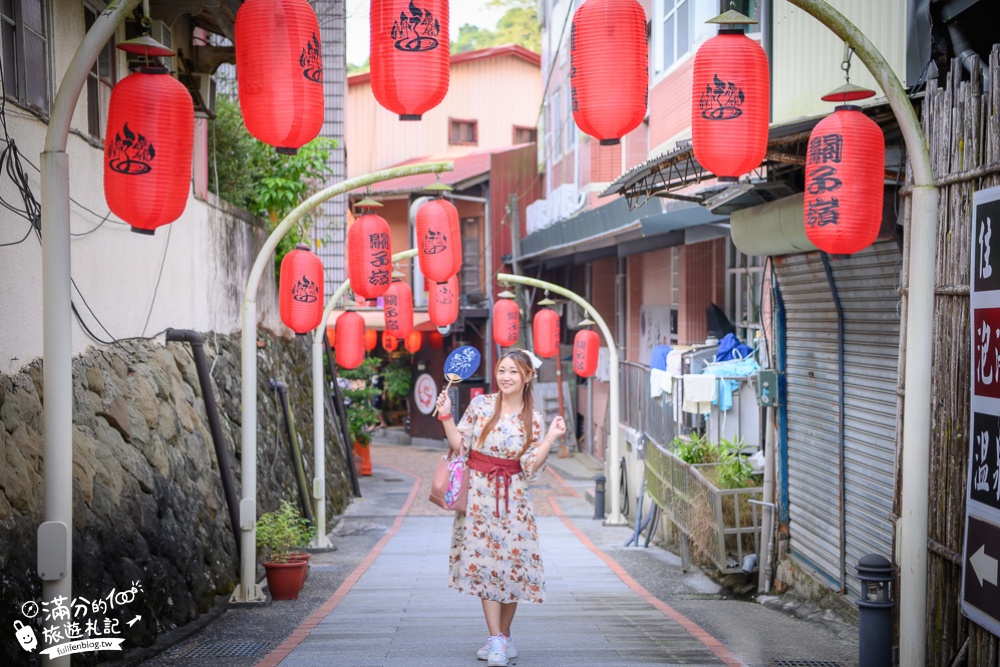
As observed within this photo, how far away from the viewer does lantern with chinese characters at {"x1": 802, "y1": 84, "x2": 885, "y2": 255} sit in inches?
276

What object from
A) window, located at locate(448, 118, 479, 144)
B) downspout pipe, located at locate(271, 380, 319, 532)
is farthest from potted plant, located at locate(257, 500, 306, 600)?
window, located at locate(448, 118, 479, 144)

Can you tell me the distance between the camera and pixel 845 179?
7.03 m

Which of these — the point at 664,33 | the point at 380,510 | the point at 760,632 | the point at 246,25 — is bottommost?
the point at 380,510

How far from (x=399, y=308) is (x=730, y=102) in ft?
49.6

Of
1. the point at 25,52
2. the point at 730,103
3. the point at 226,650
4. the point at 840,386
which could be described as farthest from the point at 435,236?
the point at 730,103

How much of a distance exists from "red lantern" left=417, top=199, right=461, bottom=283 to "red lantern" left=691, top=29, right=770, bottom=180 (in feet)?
22.6

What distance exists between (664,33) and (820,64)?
8.11 m

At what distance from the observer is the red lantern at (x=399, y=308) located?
21.3 m

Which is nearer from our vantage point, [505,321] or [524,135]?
[505,321]

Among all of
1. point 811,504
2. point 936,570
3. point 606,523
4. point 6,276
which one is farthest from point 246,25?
point 606,523

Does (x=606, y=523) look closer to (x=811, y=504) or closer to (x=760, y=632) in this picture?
(x=811, y=504)

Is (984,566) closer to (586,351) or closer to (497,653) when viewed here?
(497,653)

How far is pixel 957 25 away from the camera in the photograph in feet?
24.8

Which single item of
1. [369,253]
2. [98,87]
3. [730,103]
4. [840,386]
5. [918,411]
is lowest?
[840,386]
